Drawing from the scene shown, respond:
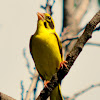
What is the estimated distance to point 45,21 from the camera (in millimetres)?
5090

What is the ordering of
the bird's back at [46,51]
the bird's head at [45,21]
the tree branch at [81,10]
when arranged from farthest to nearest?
the tree branch at [81,10] < the bird's head at [45,21] < the bird's back at [46,51]

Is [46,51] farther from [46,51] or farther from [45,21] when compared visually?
[45,21]

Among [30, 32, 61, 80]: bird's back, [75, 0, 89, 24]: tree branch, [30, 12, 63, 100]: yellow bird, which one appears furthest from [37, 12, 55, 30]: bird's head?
[75, 0, 89, 24]: tree branch

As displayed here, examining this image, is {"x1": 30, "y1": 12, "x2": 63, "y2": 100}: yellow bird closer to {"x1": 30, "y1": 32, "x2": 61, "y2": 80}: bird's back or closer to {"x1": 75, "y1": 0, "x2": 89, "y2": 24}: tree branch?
{"x1": 30, "y1": 32, "x2": 61, "y2": 80}: bird's back

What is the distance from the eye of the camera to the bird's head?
16.5 ft

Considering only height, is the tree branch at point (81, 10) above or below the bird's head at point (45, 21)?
below

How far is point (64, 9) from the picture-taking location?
7891 mm

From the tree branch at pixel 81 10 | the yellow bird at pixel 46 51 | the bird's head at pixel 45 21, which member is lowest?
the tree branch at pixel 81 10

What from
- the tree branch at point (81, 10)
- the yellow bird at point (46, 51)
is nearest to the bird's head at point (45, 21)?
the yellow bird at point (46, 51)

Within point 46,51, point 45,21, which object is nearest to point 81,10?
point 45,21

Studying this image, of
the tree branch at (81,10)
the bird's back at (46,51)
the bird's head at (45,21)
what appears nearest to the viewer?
the bird's back at (46,51)

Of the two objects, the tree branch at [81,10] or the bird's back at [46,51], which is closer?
the bird's back at [46,51]

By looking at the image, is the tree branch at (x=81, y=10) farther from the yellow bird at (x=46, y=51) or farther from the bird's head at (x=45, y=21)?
the yellow bird at (x=46, y=51)

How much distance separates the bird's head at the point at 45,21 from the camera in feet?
16.5
